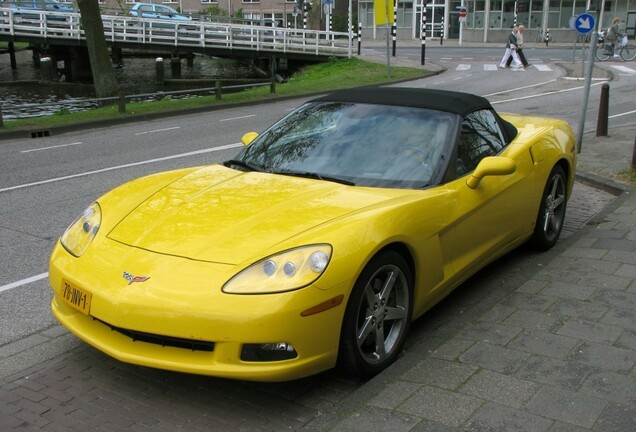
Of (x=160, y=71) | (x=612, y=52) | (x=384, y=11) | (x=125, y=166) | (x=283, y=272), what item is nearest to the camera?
(x=283, y=272)

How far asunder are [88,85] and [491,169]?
32.5 metres

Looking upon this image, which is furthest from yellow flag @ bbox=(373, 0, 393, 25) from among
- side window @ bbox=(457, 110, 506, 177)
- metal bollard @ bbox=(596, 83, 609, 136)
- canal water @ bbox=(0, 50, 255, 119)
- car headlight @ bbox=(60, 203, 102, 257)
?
car headlight @ bbox=(60, 203, 102, 257)

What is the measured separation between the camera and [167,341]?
10.4 ft

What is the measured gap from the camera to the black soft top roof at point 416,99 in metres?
4.62

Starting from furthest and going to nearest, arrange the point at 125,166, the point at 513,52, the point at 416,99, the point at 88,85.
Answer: the point at 88,85 → the point at 513,52 → the point at 125,166 → the point at 416,99

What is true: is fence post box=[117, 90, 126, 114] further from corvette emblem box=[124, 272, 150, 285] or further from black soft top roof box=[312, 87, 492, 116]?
corvette emblem box=[124, 272, 150, 285]

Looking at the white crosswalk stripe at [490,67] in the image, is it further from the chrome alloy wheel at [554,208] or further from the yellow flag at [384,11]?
the chrome alloy wheel at [554,208]

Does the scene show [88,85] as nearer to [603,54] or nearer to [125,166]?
[603,54]

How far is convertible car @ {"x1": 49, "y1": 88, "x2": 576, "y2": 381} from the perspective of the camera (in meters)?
3.08

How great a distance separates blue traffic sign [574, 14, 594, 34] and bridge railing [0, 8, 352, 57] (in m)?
19.3

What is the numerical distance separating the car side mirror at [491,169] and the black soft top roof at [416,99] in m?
0.50

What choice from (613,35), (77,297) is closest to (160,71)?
(613,35)

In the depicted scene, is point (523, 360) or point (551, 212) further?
point (551, 212)

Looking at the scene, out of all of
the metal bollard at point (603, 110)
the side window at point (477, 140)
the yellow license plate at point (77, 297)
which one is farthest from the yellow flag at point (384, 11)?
the yellow license plate at point (77, 297)
